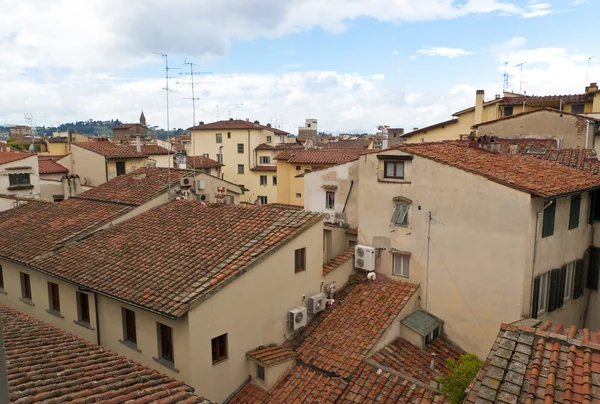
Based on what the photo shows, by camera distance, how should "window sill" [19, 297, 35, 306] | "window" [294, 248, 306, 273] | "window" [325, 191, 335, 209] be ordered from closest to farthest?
1. "window" [294, 248, 306, 273]
2. "window sill" [19, 297, 35, 306]
3. "window" [325, 191, 335, 209]

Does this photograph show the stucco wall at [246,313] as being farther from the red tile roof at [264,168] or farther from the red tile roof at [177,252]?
the red tile roof at [264,168]

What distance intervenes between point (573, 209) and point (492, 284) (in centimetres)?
461

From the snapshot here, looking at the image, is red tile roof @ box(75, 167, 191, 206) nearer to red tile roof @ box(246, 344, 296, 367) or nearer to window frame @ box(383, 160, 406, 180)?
red tile roof @ box(246, 344, 296, 367)

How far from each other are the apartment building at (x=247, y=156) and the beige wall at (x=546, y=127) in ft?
102

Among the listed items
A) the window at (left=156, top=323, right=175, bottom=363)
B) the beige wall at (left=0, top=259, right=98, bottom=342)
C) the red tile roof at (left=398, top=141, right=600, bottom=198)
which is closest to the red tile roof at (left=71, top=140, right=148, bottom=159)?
the beige wall at (left=0, top=259, right=98, bottom=342)

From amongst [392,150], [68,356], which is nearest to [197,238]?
[68,356]

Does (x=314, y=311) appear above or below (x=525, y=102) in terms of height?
below

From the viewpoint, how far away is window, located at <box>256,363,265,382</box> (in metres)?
12.9

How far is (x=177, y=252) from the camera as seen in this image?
14.2 metres

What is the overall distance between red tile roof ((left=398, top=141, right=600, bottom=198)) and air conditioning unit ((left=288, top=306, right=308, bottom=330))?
6.79m

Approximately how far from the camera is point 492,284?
565 inches

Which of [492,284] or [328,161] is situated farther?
[328,161]

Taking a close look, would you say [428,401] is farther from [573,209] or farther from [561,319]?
[573,209]

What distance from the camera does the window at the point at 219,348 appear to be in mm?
12320
